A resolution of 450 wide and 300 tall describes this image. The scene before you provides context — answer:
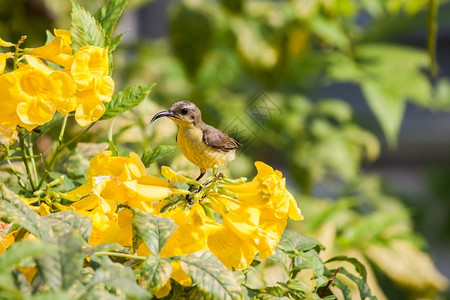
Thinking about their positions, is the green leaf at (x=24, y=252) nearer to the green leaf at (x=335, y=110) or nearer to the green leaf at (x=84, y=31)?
the green leaf at (x=84, y=31)

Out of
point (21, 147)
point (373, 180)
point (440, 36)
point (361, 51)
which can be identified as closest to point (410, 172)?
point (440, 36)

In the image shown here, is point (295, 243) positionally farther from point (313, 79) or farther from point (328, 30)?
point (313, 79)

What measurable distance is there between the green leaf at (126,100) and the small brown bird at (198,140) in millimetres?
22

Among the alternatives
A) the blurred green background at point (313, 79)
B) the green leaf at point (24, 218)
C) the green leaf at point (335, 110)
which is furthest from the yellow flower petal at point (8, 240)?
the green leaf at point (335, 110)

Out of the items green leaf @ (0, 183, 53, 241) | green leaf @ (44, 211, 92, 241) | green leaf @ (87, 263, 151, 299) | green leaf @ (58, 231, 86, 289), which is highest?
green leaf @ (58, 231, 86, 289)

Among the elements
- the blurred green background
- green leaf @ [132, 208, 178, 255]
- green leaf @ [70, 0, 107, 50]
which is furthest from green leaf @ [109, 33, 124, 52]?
the blurred green background

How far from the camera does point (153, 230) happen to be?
17.0 inches

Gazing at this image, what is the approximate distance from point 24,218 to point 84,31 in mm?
174

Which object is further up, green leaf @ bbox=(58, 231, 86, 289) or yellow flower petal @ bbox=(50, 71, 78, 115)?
yellow flower petal @ bbox=(50, 71, 78, 115)

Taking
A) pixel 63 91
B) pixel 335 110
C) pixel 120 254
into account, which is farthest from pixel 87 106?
pixel 335 110

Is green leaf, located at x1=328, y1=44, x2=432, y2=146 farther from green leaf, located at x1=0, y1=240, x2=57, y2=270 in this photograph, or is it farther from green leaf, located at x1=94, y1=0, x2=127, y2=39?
green leaf, located at x1=0, y1=240, x2=57, y2=270

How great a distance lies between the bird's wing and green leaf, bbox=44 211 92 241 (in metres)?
0.14

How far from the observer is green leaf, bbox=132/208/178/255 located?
0.43 metres

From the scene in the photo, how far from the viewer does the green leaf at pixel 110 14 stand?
560mm
